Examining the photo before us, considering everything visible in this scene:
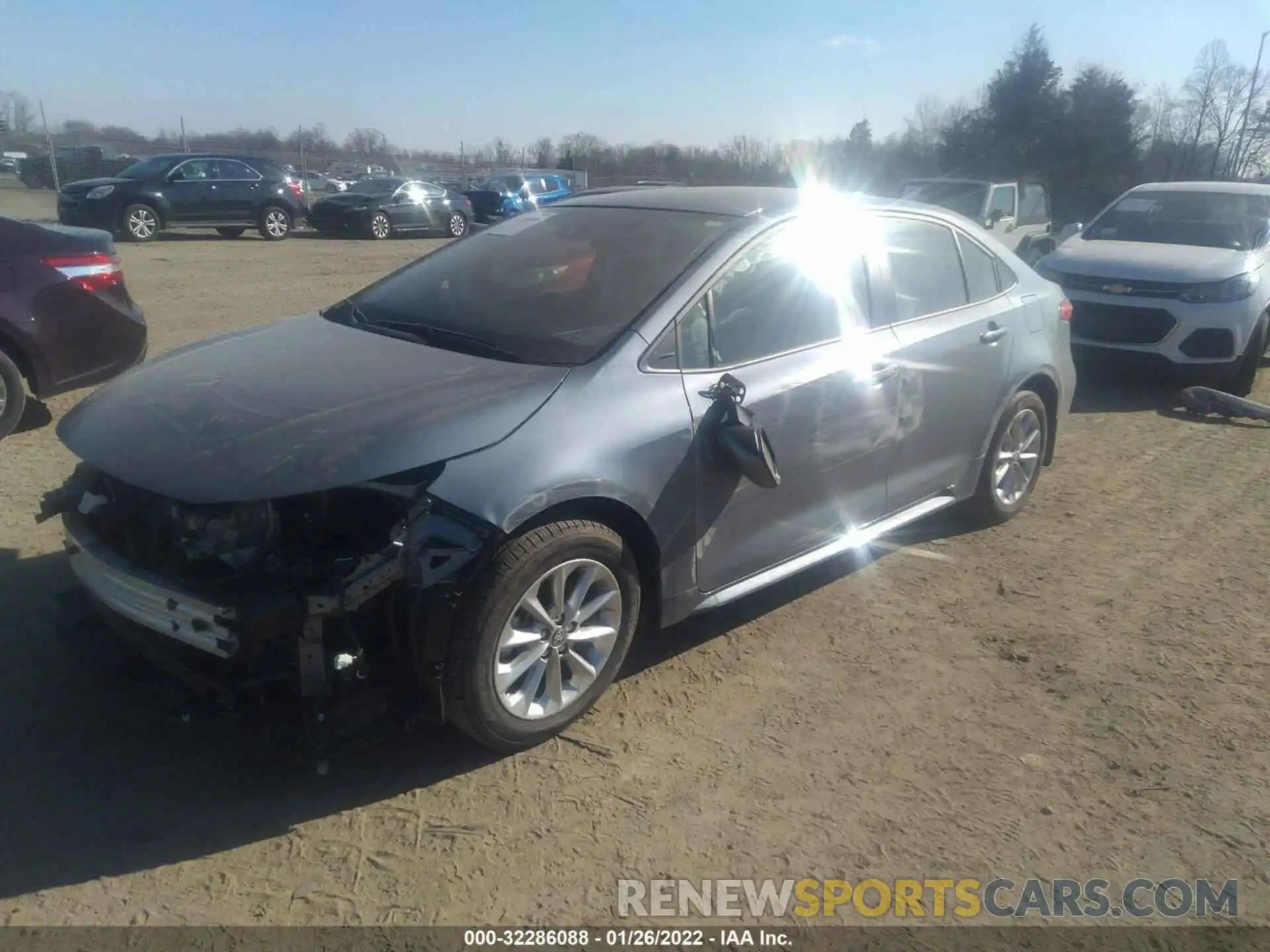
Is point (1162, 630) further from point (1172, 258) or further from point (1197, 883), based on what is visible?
point (1172, 258)

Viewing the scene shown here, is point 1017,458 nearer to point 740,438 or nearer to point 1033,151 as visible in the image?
point 740,438

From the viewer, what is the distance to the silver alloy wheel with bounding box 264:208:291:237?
803 inches

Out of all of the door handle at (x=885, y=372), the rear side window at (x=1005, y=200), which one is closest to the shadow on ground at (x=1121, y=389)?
the door handle at (x=885, y=372)

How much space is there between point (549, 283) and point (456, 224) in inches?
832

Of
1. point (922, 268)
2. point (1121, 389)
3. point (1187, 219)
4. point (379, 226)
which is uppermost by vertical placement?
point (922, 268)

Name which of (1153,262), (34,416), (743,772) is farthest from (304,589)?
(1153,262)

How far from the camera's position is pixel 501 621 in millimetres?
2939

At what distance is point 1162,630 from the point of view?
4.25 meters

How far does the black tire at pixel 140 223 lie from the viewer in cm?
1825

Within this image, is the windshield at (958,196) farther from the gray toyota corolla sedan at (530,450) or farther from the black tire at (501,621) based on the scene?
the black tire at (501,621)

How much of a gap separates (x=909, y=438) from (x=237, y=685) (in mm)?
2908

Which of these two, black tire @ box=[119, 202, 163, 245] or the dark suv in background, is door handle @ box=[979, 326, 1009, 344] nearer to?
black tire @ box=[119, 202, 163, 245]

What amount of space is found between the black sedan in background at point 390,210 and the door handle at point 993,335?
1834 cm

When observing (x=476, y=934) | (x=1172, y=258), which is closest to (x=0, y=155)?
(x=1172, y=258)
